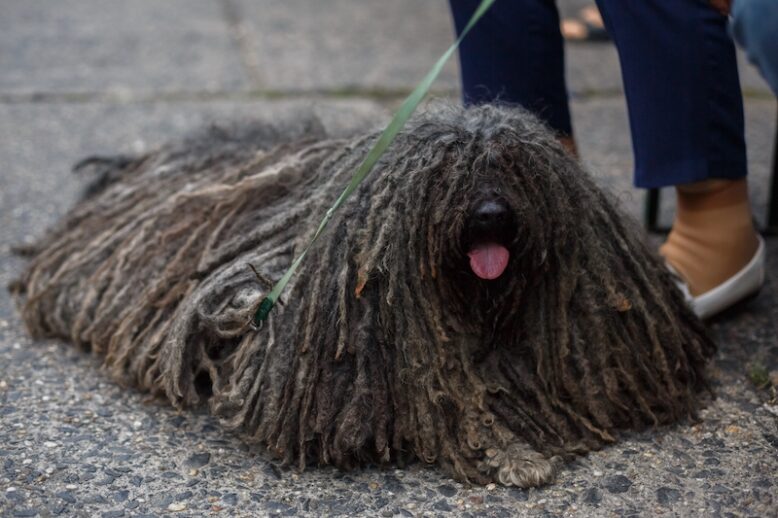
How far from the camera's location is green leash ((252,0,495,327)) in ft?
6.17

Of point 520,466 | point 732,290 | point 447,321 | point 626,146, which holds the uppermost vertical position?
point 447,321

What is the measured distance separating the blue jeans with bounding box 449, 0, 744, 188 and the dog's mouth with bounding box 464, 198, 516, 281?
1.40 feet

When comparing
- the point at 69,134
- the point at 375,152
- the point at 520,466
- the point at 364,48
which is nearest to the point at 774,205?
the point at 520,466

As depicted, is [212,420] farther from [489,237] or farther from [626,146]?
[626,146]

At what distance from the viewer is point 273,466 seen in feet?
7.15

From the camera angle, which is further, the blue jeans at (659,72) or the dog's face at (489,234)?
the blue jeans at (659,72)

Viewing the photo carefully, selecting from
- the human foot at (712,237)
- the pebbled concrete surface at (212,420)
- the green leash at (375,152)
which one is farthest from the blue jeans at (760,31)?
the human foot at (712,237)

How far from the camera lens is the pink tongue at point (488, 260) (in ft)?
6.45

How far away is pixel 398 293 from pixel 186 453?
564 millimetres

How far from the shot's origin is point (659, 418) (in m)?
2.27

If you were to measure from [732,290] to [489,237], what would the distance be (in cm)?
92

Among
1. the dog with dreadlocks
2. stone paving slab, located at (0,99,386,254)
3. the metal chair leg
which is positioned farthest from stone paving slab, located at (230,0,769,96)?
the dog with dreadlocks

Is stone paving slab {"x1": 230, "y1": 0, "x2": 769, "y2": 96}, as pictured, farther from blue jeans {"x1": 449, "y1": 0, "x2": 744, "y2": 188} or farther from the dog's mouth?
the dog's mouth

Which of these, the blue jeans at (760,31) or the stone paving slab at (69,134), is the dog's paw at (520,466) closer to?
the blue jeans at (760,31)
